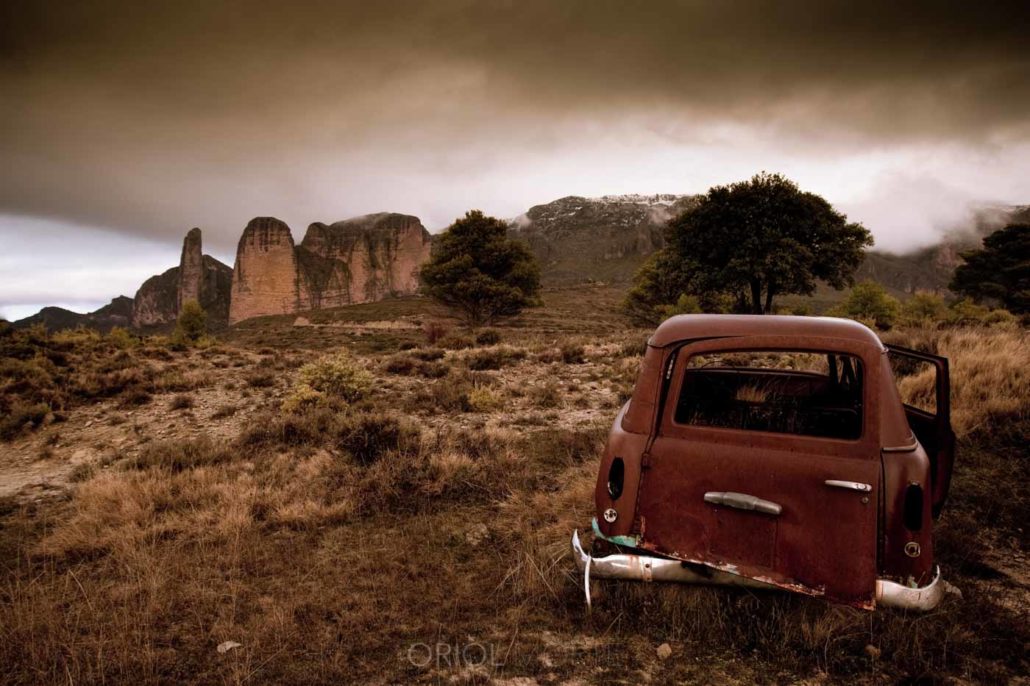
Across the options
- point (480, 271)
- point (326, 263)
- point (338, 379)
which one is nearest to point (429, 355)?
point (338, 379)

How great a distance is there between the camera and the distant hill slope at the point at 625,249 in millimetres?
120500

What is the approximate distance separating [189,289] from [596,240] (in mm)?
120750

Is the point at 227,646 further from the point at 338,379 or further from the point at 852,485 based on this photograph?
the point at 338,379

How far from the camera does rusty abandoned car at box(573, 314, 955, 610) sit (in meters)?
2.54

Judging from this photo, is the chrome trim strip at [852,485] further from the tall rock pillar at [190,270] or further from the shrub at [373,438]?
the tall rock pillar at [190,270]

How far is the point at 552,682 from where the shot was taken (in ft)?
8.35

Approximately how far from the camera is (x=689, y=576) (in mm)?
2832

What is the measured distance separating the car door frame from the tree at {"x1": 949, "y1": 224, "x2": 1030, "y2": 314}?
144 feet

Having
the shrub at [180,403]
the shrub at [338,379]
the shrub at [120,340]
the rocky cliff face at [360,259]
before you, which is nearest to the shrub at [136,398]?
the shrub at [180,403]

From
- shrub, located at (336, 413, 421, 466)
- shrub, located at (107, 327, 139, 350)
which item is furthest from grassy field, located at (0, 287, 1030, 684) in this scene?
shrub, located at (107, 327, 139, 350)

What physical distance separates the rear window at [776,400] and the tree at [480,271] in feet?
89.5

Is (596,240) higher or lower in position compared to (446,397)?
higher

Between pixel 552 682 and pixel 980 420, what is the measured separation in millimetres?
6915

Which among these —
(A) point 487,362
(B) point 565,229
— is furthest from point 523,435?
(B) point 565,229
